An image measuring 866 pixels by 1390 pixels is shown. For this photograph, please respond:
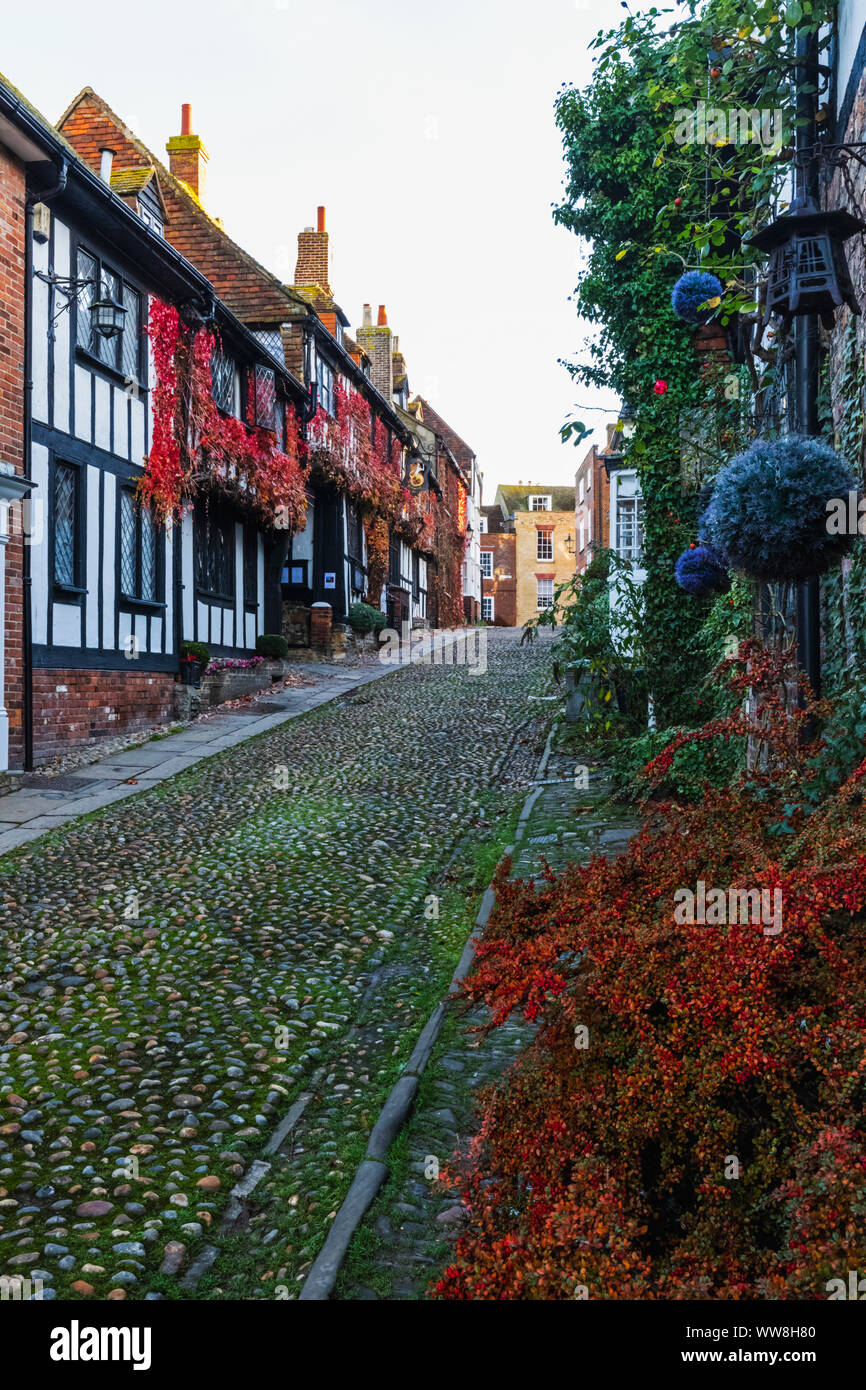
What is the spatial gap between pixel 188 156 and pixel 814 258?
20.8 m

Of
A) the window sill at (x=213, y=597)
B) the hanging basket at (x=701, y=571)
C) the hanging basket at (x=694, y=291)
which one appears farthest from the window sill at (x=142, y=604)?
the hanging basket at (x=694, y=291)

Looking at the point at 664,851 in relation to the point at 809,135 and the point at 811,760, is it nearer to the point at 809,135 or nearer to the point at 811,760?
the point at 811,760

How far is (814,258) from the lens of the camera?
14.9 ft

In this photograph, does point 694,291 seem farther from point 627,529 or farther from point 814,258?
point 627,529

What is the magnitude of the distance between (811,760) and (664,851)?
950 millimetres

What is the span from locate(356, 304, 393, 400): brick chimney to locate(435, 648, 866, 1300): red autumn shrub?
3392 centimetres

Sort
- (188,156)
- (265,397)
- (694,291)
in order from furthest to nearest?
1. (188,156)
2. (265,397)
3. (694,291)

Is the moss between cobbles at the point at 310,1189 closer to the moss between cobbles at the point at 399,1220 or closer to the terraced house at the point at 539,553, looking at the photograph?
the moss between cobbles at the point at 399,1220

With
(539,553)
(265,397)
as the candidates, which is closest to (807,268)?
(265,397)

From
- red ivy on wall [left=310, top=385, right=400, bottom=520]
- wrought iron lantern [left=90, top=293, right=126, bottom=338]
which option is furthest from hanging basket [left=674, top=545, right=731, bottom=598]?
red ivy on wall [left=310, top=385, right=400, bottom=520]

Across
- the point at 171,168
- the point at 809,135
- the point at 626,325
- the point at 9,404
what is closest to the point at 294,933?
the point at 809,135

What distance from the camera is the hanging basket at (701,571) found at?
25.3 feet

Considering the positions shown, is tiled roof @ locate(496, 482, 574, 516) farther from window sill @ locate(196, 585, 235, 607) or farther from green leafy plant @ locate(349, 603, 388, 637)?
window sill @ locate(196, 585, 235, 607)

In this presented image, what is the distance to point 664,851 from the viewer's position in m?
3.30
